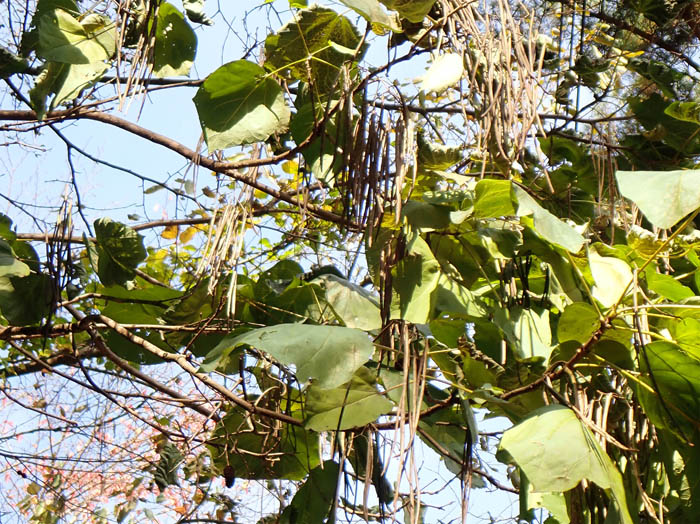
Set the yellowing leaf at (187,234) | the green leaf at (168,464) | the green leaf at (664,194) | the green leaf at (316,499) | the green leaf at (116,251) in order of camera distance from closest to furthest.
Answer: the green leaf at (664,194) < the green leaf at (316,499) < the green leaf at (116,251) < the green leaf at (168,464) < the yellowing leaf at (187,234)

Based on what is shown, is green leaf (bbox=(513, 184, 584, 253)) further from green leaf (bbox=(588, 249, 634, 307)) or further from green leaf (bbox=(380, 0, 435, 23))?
green leaf (bbox=(380, 0, 435, 23))

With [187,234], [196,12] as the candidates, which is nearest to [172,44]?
[196,12]

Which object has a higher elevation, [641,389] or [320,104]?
[320,104]

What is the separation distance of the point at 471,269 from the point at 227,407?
74 centimetres

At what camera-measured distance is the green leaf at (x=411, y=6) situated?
0.92 metres

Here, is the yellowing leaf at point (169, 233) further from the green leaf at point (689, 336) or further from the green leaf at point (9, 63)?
the green leaf at point (689, 336)

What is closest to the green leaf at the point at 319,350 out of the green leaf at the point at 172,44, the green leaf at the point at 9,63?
the green leaf at the point at 172,44

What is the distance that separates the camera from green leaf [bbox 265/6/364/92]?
3.62 feet

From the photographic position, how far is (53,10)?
1.11 metres

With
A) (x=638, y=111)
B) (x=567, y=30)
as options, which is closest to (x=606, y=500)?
(x=638, y=111)

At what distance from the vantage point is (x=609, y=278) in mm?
853

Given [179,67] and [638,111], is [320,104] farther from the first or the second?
[638,111]

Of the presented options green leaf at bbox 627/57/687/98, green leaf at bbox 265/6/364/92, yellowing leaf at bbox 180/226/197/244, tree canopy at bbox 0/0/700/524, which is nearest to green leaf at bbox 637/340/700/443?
tree canopy at bbox 0/0/700/524

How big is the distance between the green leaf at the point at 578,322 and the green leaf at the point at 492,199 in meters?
0.13
